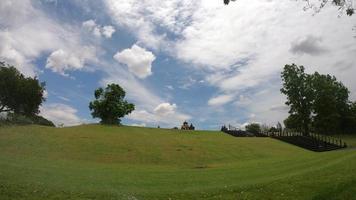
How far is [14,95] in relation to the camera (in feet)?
205

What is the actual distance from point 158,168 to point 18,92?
4034 centimetres

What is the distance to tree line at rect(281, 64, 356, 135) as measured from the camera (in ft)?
269

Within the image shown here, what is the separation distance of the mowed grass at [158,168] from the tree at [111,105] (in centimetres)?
1764

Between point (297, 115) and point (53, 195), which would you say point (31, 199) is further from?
point (297, 115)

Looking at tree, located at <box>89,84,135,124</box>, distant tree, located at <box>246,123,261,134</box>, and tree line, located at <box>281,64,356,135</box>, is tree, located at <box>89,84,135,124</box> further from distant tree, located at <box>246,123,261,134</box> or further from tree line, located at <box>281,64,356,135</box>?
tree line, located at <box>281,64,356,135</box>

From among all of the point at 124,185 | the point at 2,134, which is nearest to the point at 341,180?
the point at 124,185

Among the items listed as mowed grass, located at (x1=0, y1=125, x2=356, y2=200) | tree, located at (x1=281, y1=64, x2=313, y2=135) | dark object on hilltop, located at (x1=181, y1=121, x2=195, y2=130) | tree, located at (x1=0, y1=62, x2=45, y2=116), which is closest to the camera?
mowed grass, located at (x1=0, y1=125, x2=356, y2=200)

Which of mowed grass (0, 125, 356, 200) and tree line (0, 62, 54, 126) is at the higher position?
tree line (0, 62, 54, 126)

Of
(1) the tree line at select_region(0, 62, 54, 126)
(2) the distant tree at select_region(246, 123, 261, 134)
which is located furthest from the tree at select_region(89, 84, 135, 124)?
(2) the distant tree at select_region(246, 123, 261, 134)

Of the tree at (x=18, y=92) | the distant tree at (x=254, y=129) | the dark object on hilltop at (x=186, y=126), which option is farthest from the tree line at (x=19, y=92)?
the distant tree at (x=254, y=129)

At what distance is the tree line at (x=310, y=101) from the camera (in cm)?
8212

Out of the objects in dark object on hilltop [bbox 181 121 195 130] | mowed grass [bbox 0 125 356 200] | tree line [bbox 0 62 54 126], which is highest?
tree line [bbox 0 62 54 126]

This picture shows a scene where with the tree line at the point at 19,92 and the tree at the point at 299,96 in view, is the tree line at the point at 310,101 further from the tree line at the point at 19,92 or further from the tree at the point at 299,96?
the tree line at the point at 19,92

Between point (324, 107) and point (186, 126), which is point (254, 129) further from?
point (186, 126)
